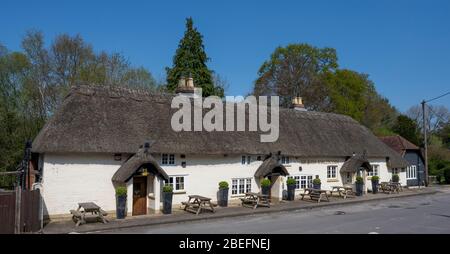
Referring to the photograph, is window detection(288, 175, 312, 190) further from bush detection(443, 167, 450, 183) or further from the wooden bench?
bush detection(443, 167, 450, 183)

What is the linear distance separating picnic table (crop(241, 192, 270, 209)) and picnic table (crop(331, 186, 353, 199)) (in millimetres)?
7822

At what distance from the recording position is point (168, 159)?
2241 centimetres

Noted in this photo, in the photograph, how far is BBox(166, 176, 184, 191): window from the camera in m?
22.5

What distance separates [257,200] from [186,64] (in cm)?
2694

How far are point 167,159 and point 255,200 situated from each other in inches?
236

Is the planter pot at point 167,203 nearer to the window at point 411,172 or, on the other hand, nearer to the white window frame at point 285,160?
the white window frame at point 285,160

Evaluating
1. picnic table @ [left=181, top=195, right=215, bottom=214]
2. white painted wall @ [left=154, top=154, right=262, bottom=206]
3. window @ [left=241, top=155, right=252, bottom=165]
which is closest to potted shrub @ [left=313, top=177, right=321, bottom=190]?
white painted wall @ [left=154, top=154, right=262, bottom=206]

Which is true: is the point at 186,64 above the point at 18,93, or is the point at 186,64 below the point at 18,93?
above

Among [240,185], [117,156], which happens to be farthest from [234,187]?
[117,156]

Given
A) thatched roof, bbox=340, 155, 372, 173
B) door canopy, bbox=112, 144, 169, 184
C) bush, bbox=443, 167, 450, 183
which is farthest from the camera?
bush, bbox=443, 167, 450, 183

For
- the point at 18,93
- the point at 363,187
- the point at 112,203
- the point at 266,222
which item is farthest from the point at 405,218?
the point at 18,93

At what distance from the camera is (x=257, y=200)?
23719 millimetres

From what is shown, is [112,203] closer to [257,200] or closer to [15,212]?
[15,212]

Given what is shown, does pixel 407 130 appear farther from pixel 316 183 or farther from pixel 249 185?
pixel 249 185
